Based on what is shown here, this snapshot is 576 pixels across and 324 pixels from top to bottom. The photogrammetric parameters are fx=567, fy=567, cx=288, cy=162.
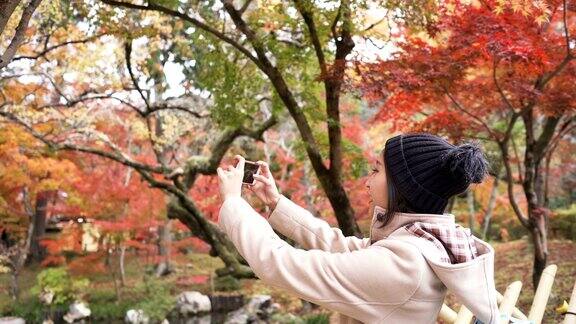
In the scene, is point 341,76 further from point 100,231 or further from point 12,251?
point 12,251

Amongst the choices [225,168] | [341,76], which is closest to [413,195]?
[225,168]

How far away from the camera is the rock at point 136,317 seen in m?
12.4

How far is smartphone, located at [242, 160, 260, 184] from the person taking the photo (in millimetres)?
1799

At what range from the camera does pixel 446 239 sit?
146 cm

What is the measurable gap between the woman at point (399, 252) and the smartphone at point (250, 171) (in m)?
0.23

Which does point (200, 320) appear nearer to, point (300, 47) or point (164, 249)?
point (164, 249)

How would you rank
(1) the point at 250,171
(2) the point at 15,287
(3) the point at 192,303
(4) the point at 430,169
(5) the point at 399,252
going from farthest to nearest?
(3) the point at 192,303, (2) the point at 15,287, (1) the point at 250,171, (4) the point at 430,169, (5) the point at 399,252

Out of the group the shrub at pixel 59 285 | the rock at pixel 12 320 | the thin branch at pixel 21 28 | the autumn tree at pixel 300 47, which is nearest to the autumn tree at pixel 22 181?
the shrub at pixel 59 285

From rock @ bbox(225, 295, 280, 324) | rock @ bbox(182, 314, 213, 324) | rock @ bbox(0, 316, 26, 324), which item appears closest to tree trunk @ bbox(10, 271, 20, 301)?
rock @ bbox(0, 316, 26, 324)

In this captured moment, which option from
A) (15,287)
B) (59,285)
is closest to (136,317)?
(59,285)

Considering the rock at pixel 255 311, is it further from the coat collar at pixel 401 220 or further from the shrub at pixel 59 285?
the coat collar at pixel 401 220

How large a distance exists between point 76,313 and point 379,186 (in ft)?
42.1

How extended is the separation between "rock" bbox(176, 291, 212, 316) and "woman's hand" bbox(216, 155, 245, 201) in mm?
12478

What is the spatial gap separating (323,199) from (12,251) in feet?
24.5
